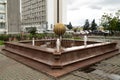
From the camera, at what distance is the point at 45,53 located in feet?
22.8

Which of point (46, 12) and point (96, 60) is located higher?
point (46, 12)

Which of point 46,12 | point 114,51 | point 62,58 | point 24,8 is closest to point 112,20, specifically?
point 114,51

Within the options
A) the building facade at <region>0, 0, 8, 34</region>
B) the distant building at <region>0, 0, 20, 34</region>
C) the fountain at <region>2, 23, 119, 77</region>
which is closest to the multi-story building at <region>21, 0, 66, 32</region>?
the distant building at <region>0, 0, 20, 34</region>

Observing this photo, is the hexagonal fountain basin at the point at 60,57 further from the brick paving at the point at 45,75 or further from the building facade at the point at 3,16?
the building facade at the point at 3,16

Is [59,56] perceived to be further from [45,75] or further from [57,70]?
[45,75]

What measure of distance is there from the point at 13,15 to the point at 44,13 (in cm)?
2742

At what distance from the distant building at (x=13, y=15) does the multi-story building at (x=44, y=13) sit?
21943 mm

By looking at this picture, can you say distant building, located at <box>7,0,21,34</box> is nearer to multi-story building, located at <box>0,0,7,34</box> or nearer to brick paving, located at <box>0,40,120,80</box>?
multi-story building, located at <box>0,0,7,34</box>

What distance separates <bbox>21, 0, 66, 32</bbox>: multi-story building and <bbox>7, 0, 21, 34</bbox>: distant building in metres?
21.9

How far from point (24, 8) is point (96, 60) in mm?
90582

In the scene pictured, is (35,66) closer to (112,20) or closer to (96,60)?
(96,60)

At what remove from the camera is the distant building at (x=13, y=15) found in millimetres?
47094

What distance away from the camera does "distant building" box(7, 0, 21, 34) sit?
47094mm

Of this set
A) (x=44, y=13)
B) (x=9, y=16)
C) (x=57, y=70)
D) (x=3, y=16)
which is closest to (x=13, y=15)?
(x=9, y=16)
